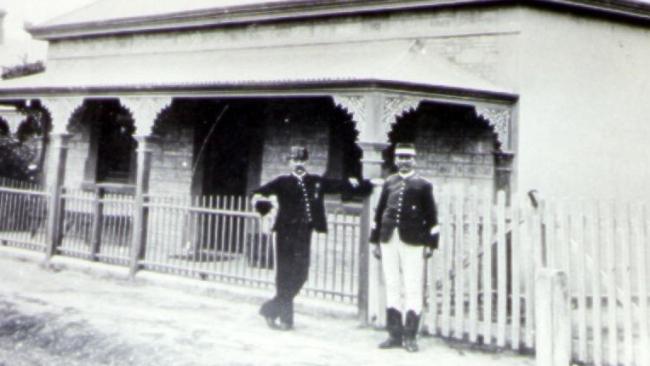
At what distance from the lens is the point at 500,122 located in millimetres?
11055

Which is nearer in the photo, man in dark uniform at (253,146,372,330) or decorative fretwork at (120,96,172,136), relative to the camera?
man in dark uniform at (253,146,372,330)

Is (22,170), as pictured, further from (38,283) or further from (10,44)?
(10,44)

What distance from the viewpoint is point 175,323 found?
8148 mm

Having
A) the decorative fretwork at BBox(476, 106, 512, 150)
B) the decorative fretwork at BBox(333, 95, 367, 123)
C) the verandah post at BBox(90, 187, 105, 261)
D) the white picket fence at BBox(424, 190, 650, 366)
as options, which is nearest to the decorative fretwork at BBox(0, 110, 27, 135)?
the verandah post at BBox(90, 187, 105, 261)

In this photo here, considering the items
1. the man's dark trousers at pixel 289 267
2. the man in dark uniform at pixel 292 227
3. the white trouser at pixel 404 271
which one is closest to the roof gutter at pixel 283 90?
the man in dark uniform at pixel 292 227

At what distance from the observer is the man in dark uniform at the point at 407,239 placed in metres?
7.21

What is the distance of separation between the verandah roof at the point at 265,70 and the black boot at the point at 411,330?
3.36 meters

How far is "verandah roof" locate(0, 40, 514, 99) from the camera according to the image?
10586 mm

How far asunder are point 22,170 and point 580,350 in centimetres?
1643

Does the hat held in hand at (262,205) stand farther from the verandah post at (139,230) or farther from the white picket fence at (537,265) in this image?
the verandah post at (139,230)

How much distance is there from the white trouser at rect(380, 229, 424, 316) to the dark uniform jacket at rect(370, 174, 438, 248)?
0.10m

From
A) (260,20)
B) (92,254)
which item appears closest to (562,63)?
(260,20)

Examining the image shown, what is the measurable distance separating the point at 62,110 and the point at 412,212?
8069mm

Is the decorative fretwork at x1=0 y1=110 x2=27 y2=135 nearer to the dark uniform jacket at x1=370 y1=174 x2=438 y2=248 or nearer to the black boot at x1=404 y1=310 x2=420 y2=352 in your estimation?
the dark uniform jacket at x1=370 y1=174 x2=438 y2=248
